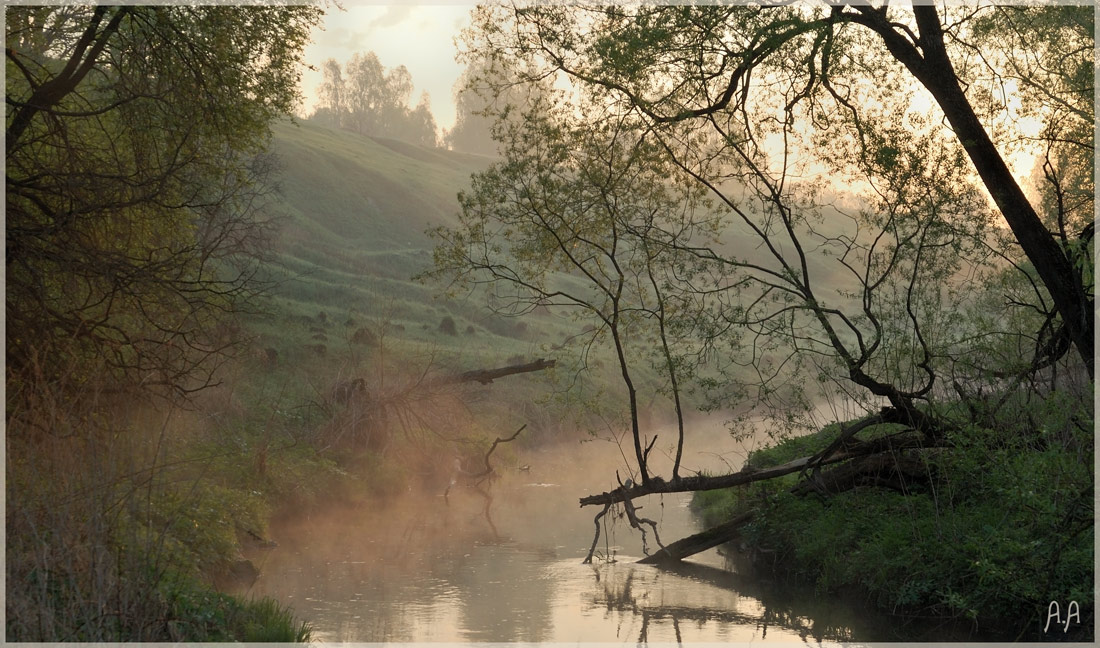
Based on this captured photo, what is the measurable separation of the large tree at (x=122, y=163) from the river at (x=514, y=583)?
462 centimetres

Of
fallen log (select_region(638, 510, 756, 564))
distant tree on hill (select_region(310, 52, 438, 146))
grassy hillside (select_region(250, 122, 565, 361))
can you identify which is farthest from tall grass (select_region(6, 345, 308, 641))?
distant tree on hill (select_region(310, 52, 438, 146))

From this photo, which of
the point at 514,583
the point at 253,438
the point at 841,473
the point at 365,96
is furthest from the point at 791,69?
the point at 365,96

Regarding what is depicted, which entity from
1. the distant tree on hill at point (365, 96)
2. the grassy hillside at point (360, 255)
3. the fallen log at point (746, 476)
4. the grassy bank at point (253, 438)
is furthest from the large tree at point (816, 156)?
the distant tree on hill at point (365, 96)

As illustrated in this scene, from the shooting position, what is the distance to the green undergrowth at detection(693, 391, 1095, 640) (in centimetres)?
1087

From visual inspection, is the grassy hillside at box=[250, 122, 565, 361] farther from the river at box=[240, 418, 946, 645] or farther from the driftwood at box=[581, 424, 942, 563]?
the driftwood at box=[581, 424, 942, 563]

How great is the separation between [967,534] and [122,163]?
11.9 metres

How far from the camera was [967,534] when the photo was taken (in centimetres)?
1288

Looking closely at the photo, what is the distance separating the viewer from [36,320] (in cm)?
1152

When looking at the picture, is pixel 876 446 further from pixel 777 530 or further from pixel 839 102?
pixel 839 102

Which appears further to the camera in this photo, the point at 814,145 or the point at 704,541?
the point at 704,541

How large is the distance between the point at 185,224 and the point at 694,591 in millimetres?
10318

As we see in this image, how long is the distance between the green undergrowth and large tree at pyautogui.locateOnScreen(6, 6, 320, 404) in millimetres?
9359

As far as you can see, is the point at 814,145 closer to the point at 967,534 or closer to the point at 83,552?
the point at 967,534

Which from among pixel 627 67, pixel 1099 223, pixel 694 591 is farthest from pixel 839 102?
pixel 694 591
